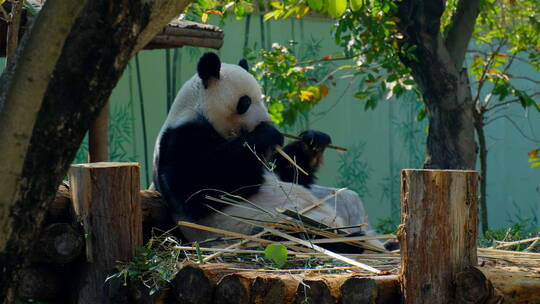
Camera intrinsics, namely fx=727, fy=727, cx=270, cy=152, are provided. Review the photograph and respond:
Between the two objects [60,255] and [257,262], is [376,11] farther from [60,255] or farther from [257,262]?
[60,255]

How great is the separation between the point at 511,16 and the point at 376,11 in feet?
13.1

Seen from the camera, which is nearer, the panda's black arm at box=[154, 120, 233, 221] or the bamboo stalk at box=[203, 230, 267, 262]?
the bamboo stalk at box=[203, 230, 267, 262]

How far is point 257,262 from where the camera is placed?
345cm

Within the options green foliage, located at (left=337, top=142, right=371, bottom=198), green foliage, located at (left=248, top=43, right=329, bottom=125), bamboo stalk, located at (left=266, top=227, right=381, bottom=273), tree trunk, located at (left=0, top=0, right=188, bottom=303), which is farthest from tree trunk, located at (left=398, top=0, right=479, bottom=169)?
tree trunk, located at (left=0, top=0, right=188, bottom=303)

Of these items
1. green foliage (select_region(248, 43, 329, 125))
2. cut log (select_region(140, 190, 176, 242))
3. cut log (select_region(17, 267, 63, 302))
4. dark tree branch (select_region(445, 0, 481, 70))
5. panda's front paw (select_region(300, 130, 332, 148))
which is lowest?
cut log (select_region(17, 267, 63, 302))

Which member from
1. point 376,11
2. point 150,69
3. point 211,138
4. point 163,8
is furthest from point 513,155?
point 163,8

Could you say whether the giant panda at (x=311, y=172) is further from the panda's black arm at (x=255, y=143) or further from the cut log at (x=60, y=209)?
the cut log at (x=60, y=209)

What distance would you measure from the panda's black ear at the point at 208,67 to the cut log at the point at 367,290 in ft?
6.35

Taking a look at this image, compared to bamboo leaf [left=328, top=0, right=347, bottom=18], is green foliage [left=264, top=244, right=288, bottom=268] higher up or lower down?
lower down

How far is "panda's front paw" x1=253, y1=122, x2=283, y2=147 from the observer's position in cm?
425

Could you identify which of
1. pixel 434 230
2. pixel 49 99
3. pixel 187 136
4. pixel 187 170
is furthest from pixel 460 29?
pixel 49 99

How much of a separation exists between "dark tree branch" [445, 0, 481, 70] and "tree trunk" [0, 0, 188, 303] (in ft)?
15.0

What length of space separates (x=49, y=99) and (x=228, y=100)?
2723 mm

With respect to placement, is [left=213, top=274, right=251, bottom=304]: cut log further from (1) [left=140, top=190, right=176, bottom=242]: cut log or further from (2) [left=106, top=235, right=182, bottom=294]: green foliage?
(1) [left=140, top=190, right=176, bottom=242]: cut log
